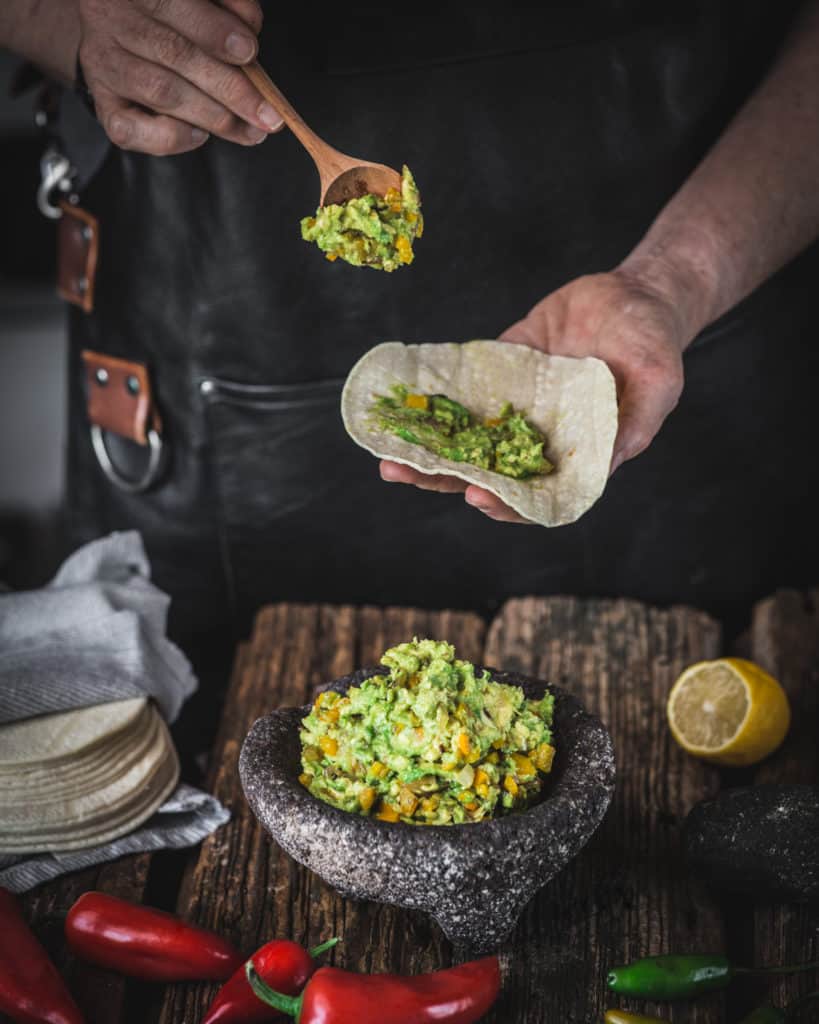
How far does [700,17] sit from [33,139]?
4.16 m

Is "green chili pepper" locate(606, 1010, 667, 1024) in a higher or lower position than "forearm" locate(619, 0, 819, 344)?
lower

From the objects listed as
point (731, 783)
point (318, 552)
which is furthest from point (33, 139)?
point (731, 783)

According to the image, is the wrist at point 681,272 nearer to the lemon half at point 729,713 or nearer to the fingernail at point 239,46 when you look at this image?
the lemon half at point 729,713

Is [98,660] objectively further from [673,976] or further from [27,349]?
[27,349]

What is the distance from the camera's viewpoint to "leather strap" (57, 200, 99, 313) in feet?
8.63

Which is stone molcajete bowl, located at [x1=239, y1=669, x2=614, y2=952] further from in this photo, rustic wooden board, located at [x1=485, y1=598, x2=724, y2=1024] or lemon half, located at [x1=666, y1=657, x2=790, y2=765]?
lemon half, located at [x1=666, y1=657, x2=790, y2=765]

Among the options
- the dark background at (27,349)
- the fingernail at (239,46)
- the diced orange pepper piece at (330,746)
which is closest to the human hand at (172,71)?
the fingernail at (239,46)

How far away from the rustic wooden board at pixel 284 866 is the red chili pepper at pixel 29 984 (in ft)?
0.49

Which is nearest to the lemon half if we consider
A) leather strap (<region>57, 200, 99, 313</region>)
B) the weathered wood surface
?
the weathered wood surface

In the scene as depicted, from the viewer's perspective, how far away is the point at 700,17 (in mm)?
2441

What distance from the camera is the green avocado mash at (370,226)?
1980mm

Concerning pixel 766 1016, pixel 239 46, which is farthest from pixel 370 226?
pixel 766 1016

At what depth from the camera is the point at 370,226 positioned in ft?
6.51

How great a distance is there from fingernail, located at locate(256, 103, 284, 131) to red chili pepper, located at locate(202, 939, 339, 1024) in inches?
49.2
